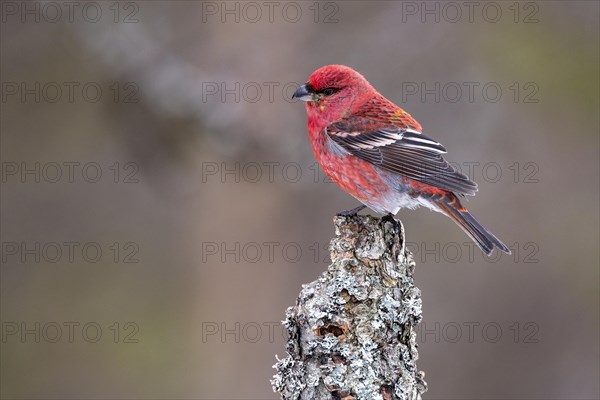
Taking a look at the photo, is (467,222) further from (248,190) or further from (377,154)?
(248,190)

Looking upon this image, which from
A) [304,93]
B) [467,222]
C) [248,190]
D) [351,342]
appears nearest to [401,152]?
[467,222]

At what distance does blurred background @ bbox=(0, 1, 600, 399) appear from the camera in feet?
22.9

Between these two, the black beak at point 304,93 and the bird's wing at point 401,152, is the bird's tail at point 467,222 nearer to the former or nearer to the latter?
the bird's wing at point 401,152

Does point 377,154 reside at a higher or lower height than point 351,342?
higher

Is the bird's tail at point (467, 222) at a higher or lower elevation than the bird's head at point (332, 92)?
lower

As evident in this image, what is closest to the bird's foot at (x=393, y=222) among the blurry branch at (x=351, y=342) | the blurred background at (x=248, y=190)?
the blurry branch at (x=351, y=342)

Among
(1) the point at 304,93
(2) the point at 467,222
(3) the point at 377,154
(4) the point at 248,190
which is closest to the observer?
(2) the point at 467,222

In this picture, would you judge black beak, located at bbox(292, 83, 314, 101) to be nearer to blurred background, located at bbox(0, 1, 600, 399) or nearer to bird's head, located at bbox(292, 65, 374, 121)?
bird's head, located at bbox(292, 65, 374, 121)

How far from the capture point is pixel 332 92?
532 centimetres

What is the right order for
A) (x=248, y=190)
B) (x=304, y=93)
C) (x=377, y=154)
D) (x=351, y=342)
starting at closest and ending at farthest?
1. (x=351, y=342)
2. (x=377, y=154)
3. (x=304, y=93)
4. (x=248, y=190)

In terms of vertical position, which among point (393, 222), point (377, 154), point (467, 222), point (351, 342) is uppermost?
point (377, 154)

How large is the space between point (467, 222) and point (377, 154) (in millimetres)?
676

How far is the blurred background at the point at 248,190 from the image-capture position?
6.97m

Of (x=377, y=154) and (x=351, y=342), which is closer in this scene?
(x=351, y=342)
